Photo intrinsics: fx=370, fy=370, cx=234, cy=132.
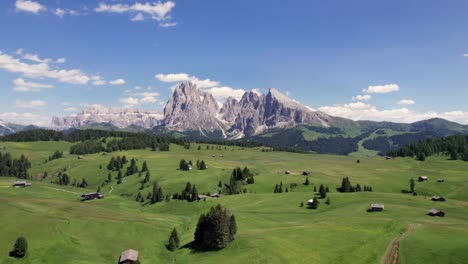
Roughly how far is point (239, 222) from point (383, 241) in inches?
1773

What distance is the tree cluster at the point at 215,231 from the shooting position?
9269 centimetres

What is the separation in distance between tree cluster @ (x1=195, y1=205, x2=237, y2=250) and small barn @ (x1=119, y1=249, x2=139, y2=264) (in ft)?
59.1

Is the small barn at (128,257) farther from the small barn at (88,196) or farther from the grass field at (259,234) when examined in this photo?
the small barn at (88,196)

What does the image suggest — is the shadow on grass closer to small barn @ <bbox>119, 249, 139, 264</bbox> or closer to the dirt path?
small barn @ <bbox>119, 249, 139, 264</bbox>

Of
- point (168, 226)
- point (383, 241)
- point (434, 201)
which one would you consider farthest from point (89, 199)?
point (434, 201)

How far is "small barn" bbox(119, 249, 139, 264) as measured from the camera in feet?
269

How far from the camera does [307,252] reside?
8531 centimetres

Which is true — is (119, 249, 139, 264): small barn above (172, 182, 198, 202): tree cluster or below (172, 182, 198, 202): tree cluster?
below

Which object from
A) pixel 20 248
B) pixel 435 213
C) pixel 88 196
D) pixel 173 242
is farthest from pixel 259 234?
pixel 88 196

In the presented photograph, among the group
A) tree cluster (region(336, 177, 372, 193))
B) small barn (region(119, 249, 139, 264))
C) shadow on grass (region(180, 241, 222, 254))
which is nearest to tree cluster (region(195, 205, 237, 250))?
shadow on grass (region(180, 241, 222, 254))

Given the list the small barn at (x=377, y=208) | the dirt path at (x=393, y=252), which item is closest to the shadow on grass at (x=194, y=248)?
the dirt path at (x=393, y=252)

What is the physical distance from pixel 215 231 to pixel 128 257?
2185cm

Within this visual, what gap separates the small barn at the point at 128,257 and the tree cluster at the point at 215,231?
18013 millimetres

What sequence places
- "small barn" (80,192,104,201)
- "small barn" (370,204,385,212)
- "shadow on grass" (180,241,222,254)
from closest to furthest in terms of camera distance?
1. "shadow on grass" (180,241,222,254)
2. "small barn" (370,204,385,212)
3. "small barn" (80,192,104,201)
